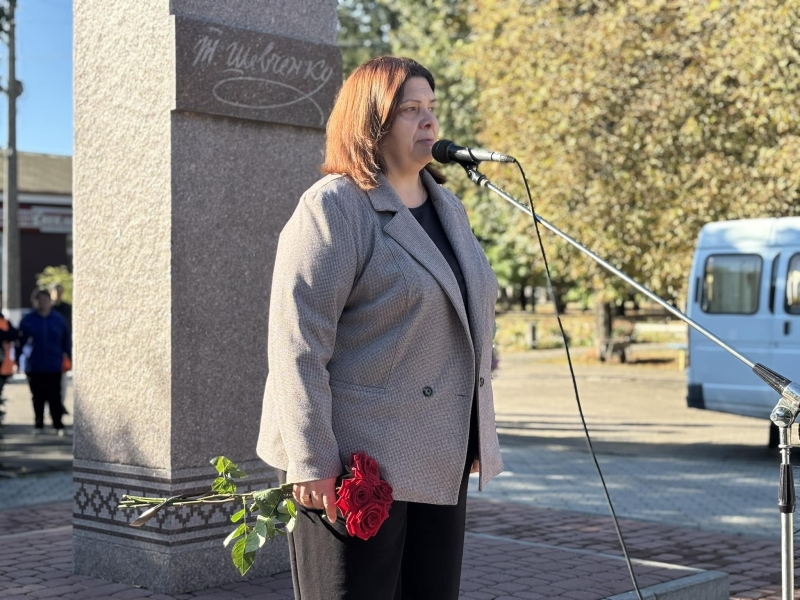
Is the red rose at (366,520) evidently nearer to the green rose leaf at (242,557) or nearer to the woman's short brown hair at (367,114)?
the green rose leaf at (242,557)

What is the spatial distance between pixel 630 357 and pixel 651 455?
15.9 meters

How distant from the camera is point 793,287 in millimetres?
12789

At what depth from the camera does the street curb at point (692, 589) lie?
16.9 ft

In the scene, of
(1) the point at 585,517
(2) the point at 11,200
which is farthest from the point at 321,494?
(2) the point at 11,200

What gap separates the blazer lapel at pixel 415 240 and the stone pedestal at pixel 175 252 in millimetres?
2108

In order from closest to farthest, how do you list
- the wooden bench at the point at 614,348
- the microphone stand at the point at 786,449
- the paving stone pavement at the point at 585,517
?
the microphone stand at the point at 786,449
the paving stone pavement at the point at 585,517
the wooden bench at the point at 614,348

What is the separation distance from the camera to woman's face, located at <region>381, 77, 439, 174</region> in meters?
3.27

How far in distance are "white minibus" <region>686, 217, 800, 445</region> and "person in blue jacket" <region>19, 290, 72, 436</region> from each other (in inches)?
288

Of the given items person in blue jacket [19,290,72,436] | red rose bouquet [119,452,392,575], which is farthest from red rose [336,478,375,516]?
person in blue jacket [19,290,72,436]

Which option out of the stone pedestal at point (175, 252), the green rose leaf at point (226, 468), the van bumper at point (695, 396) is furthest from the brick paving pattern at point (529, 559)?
the van bumper at point (695, 396)

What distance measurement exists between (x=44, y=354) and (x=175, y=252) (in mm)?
9018

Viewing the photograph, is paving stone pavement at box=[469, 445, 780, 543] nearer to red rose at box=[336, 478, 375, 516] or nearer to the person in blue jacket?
red rose at box=[336, 478, 375, 516]

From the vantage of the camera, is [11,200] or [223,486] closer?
[223,486]

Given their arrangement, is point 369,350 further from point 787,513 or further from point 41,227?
point 41,227
